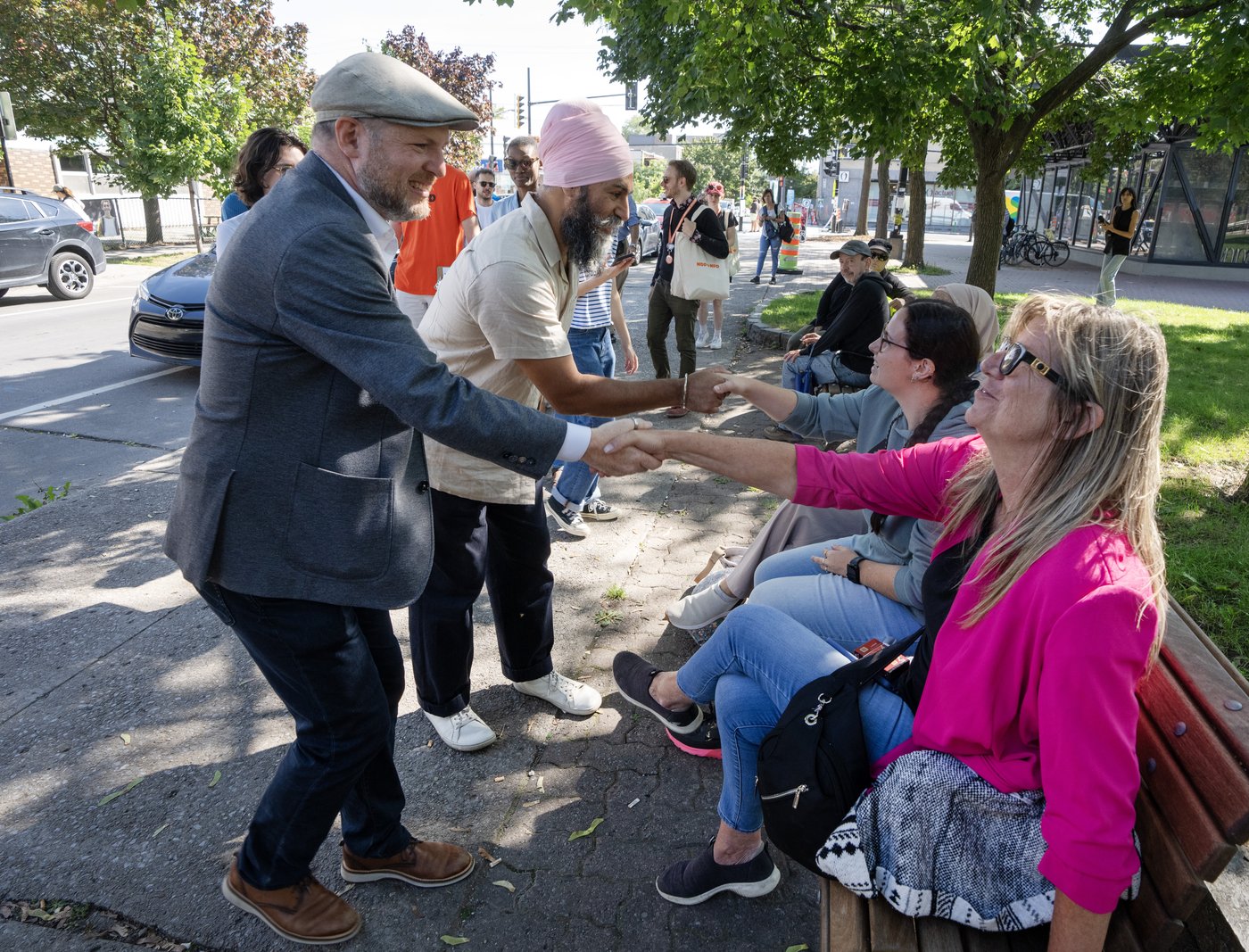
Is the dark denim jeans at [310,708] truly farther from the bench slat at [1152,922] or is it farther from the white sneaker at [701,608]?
the bench slat at [1152,922]

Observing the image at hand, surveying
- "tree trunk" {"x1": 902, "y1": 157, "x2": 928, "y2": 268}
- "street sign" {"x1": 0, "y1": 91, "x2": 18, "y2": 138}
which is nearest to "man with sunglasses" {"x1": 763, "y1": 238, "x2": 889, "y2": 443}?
"tree trunk" {"x1": 902, "y1": 157, "x2": 928, "y2": 268}

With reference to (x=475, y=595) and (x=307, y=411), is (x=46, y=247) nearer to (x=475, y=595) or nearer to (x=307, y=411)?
(x=475, y=595)

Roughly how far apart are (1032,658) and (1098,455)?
47 cm

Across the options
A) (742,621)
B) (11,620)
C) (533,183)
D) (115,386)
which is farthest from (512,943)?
(115,386)

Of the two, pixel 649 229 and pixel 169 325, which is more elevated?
pixel 649 229

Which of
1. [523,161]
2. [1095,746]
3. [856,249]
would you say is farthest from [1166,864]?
[856,249]

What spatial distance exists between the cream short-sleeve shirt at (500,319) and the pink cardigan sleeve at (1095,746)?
5.36 feet

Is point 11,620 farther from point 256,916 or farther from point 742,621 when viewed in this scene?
point 742,621

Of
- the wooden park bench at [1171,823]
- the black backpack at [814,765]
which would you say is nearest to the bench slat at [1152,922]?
the wooden park bench at [1171,823]

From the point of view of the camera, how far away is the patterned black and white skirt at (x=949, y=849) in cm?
174

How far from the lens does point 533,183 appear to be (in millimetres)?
5832

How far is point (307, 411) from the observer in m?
1.93

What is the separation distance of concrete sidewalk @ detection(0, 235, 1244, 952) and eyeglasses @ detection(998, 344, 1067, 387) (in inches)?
63.8

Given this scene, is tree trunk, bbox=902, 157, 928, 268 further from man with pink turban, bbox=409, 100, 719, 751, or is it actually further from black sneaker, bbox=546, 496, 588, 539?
man with pink turban, bbox=409, 100, 719, 751
